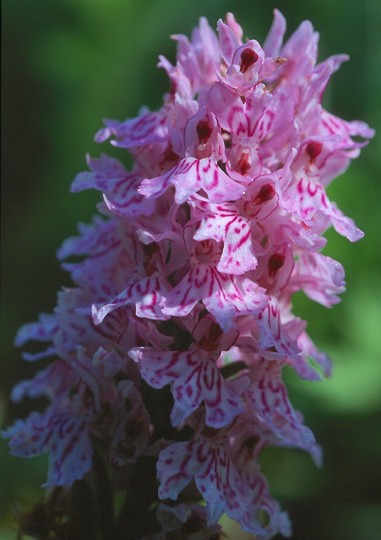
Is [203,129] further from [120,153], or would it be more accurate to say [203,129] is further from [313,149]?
[120,153]

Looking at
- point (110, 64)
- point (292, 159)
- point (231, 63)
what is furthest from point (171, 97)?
point (110, 64)

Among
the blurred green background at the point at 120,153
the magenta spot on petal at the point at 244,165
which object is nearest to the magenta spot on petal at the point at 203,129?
the magenta spot on petal at the point at 244,165

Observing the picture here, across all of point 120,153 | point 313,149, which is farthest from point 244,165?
point 120,153

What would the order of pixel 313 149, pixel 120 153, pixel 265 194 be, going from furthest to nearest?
pixel 120 153 < pixel 313 149 < pixel 265 194

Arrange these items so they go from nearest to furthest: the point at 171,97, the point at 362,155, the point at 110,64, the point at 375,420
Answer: the point at 171,97 < the point at 375,420 < the point at 362,155 < the point at 110,64

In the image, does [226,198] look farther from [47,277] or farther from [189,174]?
[47,277]

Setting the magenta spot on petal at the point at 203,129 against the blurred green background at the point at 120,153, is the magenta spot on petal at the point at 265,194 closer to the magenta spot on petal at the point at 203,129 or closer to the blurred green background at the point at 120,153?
the magenta spot on petal at the point at 203,129

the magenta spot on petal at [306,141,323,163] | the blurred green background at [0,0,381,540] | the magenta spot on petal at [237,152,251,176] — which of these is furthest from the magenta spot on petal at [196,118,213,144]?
the blurred green background at [0,0,381,540]

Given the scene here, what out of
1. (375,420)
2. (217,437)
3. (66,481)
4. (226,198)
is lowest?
(375,420)

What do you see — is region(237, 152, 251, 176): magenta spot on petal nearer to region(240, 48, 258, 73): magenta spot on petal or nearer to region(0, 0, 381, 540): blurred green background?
region(240, 48, 258, 73): magenta spot on petal
